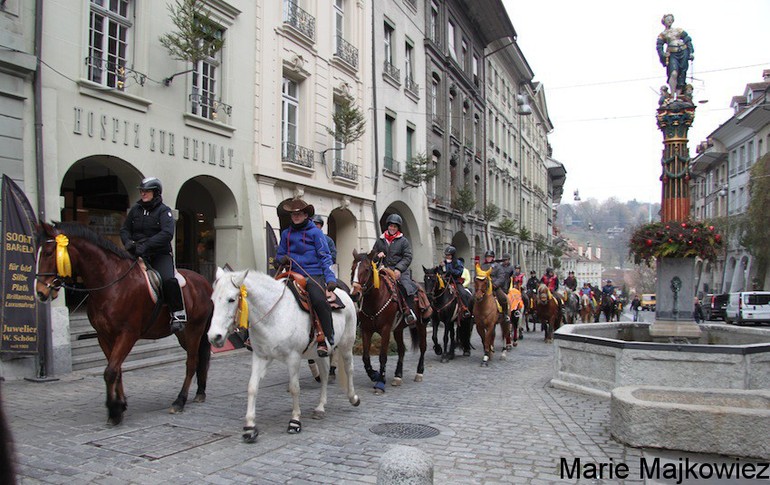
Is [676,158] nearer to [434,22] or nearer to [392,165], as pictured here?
[392,165]

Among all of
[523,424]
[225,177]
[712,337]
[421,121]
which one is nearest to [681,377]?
[523,424]

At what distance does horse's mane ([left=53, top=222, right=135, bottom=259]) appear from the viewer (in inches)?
261

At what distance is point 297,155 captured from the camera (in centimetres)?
1722

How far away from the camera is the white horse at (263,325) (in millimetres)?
5953

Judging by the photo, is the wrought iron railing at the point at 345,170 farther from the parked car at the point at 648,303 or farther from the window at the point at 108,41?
the parked car at the point at 648,303

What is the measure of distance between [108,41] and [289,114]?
6303mm

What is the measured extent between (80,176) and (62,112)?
415 centimetres

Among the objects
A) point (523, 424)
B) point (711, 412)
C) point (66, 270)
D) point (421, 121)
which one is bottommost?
point (523, 424)

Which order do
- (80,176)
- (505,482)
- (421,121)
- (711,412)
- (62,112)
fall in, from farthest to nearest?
(421,121) → (80,176) → (62,112) → (711,412) → (505,482)

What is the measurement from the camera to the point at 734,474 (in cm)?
514

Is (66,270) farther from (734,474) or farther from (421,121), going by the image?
(421,121)

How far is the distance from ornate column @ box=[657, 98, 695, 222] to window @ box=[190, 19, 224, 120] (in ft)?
33.6

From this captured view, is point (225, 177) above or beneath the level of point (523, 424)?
above

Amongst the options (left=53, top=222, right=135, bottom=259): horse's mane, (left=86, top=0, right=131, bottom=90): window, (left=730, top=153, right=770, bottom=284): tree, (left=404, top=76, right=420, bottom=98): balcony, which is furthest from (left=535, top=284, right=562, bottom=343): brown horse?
(left=730, top=153, right=770, bottom=284): tree
